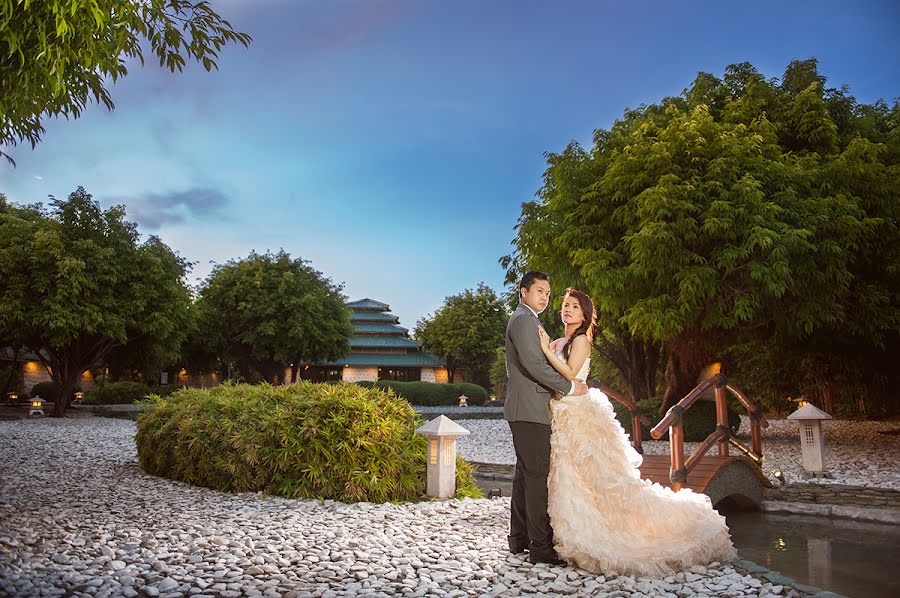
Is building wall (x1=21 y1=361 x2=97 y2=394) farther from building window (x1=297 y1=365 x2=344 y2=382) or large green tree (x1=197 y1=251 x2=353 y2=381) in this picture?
building window (x1=297 y1=365 x2=344 y2=382)

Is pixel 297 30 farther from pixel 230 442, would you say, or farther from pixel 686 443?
pixel 686 443

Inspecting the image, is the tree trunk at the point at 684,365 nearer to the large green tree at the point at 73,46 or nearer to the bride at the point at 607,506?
the bride at the point at 607,506

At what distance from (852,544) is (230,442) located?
7001 millimetres

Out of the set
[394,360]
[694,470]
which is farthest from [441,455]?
[394,360]

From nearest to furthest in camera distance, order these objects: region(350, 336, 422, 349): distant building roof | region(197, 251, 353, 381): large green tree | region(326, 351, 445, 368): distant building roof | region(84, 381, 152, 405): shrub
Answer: region(84, 381, 152, 405): shrub, region(197, 251, 353, 381): large green tree, region(326, 351, 445, 368): distant building roof, region(350, 336, 422, 349): distant building roof

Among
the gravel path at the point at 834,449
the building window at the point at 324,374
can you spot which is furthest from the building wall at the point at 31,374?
the gravel path at the point at 834,449

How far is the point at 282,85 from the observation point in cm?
1260

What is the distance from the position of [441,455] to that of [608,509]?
3.11 m

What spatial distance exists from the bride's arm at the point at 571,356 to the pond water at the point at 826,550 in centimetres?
250

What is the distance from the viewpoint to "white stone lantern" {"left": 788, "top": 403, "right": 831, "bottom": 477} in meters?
9.34

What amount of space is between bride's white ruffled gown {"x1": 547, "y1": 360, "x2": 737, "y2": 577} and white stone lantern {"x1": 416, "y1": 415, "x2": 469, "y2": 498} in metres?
2.78

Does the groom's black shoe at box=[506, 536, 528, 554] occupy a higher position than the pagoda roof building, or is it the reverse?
the pagoda roof building

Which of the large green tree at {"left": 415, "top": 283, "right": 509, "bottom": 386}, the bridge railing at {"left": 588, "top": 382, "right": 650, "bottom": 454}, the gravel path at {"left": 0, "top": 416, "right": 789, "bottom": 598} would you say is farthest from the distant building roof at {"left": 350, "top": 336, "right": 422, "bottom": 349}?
Result: the bridge railing at {"left": 588, "top": 382, "right": 650, "bottom": 454}

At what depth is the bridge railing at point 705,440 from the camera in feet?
20.3
